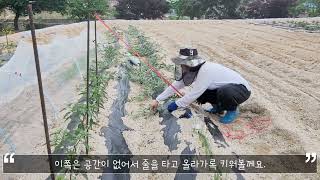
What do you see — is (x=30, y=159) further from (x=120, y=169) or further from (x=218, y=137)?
(x=218, y=137)

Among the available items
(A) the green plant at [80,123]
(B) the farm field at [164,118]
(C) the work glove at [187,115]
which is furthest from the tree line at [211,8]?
(C) the work glove at [187,115]

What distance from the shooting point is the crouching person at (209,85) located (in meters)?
4.42

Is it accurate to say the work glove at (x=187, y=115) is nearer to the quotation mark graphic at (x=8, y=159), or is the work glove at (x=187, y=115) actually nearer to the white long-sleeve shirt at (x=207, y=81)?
the white long-sleeve shirt at (x=207, y=81)

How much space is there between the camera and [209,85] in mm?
4586

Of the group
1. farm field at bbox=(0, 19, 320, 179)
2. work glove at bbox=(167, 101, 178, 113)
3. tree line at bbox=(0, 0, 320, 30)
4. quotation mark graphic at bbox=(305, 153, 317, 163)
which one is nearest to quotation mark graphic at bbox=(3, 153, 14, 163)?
farm field at bbox=(0, 19, 320, 179)

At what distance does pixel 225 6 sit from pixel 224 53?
957 inches

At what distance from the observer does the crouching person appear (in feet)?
14.5

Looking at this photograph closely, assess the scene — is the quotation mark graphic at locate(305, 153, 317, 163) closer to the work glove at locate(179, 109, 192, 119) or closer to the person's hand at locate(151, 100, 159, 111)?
the work glove at locate(179, 109, 192, 119)

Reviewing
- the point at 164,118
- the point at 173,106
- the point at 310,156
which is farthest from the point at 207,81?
the point at 310,156

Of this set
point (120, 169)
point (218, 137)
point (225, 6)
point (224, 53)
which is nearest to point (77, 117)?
point (120, 169)

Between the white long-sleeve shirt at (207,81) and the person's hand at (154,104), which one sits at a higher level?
the white long-sleeve shirt at (207,81)

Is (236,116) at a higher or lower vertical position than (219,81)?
lower

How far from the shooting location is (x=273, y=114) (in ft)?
16.6

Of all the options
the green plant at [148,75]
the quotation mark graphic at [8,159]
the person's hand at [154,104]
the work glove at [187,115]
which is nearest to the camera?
the quotation mark graphic at [8,159]
